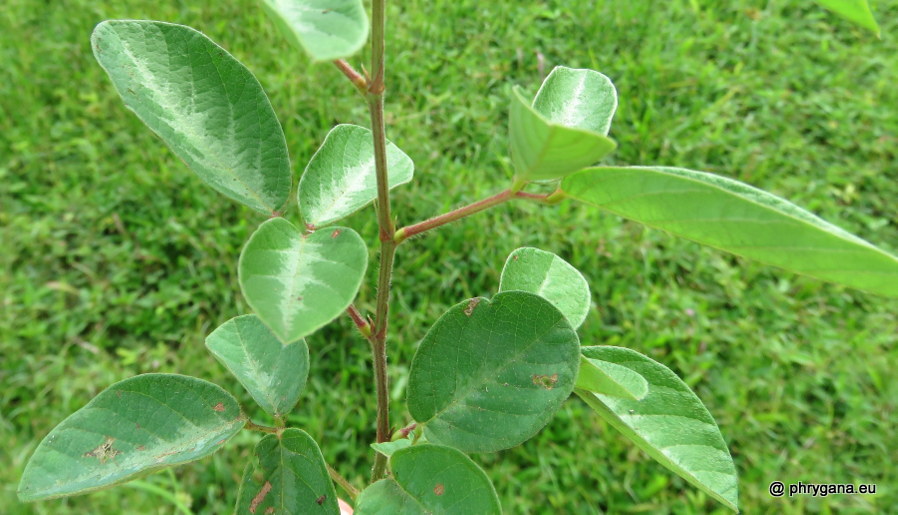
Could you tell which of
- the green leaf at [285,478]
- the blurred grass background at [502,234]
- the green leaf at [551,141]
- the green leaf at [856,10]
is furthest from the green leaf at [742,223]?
the blurred grass background at [502,234]

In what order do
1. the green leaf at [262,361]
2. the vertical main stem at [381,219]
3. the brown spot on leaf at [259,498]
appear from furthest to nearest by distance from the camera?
the green leaf at [262,361], the brown spot on leaf at [259,498], the vertical main stem at [381,219]

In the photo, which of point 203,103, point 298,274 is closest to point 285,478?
point 298,274

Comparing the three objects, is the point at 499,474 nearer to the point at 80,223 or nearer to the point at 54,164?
the point at 80,223

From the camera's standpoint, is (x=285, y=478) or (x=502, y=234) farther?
(x=502, y=234)

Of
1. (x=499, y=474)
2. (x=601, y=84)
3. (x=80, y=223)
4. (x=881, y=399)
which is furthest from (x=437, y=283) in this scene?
(x=601, y=84)

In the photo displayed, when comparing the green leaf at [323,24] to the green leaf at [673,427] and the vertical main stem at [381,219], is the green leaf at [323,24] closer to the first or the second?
the vertical main stem at [381,219]

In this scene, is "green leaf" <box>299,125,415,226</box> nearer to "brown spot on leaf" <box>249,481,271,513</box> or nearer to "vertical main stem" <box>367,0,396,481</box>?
"vertical main stem" <box>367,0,396,481</box>

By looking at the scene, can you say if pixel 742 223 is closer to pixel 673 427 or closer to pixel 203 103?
pixel 673 427
